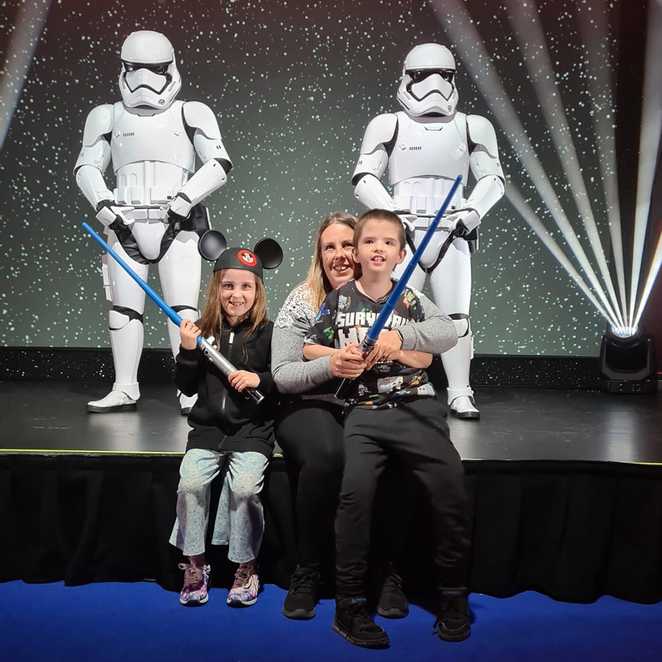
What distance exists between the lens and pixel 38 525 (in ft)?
6.52

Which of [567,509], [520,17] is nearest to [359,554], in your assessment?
[567,509]

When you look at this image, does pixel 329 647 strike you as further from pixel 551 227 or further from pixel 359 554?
pixel 551 227

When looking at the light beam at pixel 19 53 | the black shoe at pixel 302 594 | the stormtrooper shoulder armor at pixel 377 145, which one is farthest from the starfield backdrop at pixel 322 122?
the black shoe at pixel 302 594

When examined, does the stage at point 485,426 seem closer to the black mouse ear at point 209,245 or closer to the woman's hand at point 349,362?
the woman's hand at point 349,362

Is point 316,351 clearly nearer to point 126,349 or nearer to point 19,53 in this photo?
point 126,349

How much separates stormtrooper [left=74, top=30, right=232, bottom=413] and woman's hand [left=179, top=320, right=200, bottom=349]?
105 cm

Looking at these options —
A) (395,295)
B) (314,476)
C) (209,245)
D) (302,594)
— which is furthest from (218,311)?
(209,245)

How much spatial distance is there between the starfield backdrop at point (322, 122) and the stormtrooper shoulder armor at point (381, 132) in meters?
0.68

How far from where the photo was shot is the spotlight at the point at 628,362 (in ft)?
11.2

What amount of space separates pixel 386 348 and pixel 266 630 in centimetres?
74

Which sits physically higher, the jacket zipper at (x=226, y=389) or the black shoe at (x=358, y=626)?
the jacket zipper at (x=226, y=389)

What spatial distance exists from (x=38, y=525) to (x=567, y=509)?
5.01 feet

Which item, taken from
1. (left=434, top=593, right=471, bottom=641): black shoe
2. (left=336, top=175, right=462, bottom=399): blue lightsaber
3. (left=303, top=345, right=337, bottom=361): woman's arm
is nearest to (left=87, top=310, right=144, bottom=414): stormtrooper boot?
(left=303, top=345, right=337, bottom=361): woman's arm

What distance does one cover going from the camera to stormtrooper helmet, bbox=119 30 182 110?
2.83 metres
